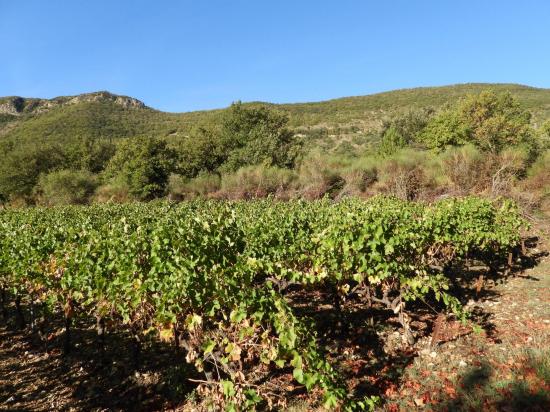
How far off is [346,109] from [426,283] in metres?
67.7

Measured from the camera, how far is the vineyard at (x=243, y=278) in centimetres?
404

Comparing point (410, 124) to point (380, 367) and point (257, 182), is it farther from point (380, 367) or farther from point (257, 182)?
point (380, 367)

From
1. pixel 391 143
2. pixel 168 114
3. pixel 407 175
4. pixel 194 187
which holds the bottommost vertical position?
pixel 194 187

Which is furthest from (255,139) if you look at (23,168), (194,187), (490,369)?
(490,369)

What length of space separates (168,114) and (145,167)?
55891mm

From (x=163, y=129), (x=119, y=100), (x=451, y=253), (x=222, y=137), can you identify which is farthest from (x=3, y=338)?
(x=119, y=100)

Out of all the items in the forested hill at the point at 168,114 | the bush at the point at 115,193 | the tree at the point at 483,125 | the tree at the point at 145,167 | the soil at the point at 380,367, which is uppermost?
the forested hill at the point at 168,114

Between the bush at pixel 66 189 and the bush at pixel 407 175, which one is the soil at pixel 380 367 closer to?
the bush at pixel 407 175

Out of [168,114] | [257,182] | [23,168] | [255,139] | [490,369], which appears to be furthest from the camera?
[168,114]

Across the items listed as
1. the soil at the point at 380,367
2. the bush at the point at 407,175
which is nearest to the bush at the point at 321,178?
the bush at the point at 407,175

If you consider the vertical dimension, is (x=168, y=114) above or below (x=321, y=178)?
above

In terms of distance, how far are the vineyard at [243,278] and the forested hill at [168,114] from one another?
46.2 m

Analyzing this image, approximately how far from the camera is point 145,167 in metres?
34.2

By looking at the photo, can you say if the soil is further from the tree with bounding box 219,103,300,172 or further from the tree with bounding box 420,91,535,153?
the tree with bounding box 219,103,300,172
